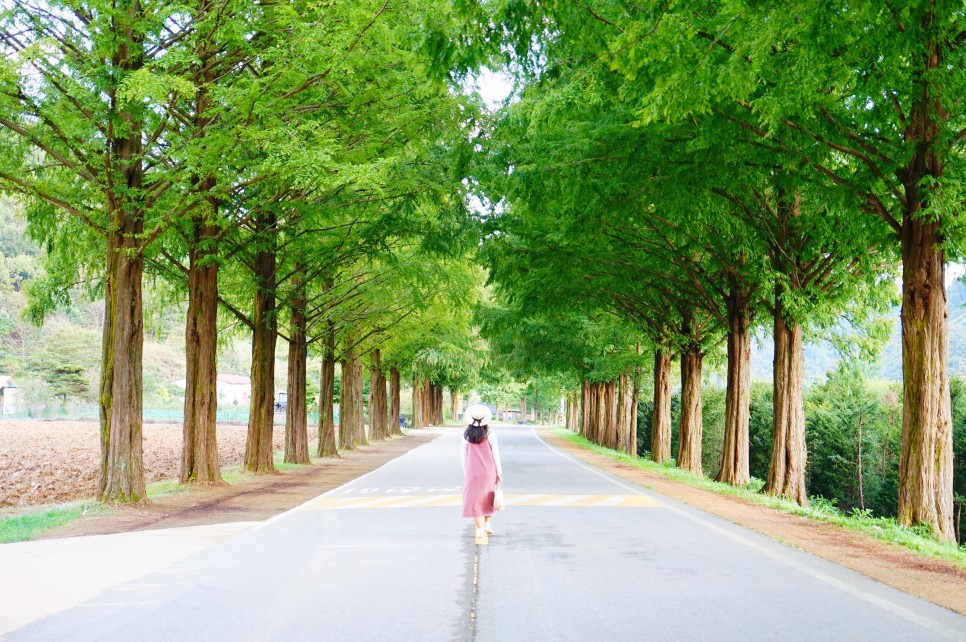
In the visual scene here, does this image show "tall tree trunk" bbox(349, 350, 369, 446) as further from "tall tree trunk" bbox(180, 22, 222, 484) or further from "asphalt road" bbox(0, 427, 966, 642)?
"asphalt road" bbox(0, 427, 966, 642)

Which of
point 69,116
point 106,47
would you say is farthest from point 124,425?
point 106,47

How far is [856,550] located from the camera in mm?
10148

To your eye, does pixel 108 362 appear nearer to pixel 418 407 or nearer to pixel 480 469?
pixel 480 469

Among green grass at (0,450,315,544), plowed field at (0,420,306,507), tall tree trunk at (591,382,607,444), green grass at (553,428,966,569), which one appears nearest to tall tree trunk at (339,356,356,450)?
plowed field at (0,420,306,507)

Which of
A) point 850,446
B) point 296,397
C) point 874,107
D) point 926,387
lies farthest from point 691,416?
point 850,446

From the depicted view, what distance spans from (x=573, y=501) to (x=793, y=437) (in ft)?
22.3

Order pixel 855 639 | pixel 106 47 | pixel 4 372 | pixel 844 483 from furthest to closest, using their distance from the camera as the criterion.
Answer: pixel 4 372
pixel 844 483
pixel 106 47
pixel 855 639

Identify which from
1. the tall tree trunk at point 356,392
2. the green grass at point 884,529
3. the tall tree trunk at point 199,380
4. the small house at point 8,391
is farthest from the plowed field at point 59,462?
the small house at point 8,391

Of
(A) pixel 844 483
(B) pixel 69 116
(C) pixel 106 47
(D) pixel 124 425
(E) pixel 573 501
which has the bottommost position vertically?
(A) pixel 844 483

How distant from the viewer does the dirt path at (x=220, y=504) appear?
1222cm

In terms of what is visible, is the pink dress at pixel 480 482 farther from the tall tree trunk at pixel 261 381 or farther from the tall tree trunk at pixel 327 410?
the tall tree trunk at pixel 327 410

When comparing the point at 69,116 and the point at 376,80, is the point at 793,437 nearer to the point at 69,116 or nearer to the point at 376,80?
the point at 376,80

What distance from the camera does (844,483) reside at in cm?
5716

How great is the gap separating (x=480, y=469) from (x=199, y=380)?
10.1 m
